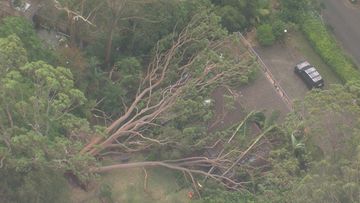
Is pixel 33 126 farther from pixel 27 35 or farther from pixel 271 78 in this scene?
pixel 271 78

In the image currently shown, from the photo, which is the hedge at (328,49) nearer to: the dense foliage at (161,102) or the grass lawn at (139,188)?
the dense foliage at (161,102)

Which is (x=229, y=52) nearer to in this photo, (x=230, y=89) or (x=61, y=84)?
(x=230, y=89)

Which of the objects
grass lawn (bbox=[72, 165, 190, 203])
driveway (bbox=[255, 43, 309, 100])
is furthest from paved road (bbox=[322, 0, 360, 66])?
grass lawn (bbox=[72, 165, 190, 203])

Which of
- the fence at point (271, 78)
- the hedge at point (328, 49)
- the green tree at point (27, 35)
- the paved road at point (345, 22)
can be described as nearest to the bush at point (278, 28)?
the hedge at point (328, 49)

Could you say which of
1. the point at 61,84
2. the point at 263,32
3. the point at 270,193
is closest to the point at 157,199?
the point at 270,193

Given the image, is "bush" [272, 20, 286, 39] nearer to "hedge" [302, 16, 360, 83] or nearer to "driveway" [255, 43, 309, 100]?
"driveway" [255, 43, 309, 100]
